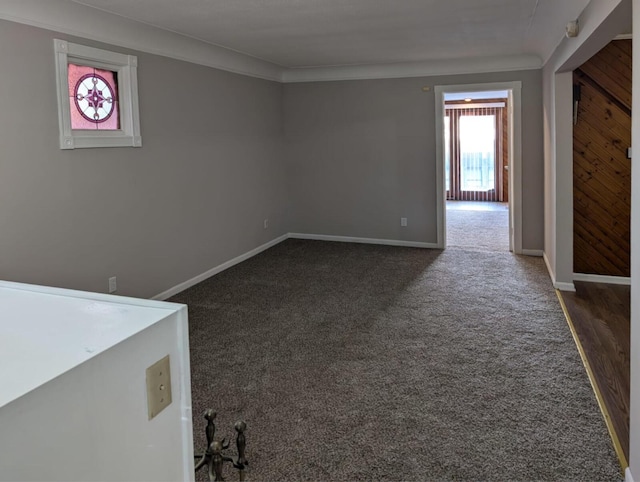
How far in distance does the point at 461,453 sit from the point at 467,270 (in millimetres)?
3457

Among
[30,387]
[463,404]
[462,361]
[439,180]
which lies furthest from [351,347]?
[439,180]

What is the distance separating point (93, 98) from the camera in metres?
4.07

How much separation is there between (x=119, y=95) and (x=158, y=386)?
145 inches

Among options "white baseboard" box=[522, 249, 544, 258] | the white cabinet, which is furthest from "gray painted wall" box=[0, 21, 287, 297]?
"white baseboard" box=[522, 249, 544, 258]

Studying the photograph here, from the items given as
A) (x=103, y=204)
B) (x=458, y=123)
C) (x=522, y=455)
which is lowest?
(x=522, y=455)

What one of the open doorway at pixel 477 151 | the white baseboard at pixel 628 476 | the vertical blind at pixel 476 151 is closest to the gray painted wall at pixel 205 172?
the white baseboard at pixel 628 476

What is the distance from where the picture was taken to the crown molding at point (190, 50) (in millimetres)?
3518

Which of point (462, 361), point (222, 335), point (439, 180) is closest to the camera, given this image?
point (462, 361)

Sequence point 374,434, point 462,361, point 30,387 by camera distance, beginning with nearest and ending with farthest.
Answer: point 30,387 → point 374,434 → point 462,361

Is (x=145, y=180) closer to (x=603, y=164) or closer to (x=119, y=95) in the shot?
(x=119, y=95)

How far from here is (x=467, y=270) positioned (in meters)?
5.66

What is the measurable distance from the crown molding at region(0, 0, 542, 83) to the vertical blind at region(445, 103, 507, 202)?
244 inches

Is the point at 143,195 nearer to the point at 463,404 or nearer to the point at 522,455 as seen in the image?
the point at 463,404

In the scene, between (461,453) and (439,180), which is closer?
(461,453)
